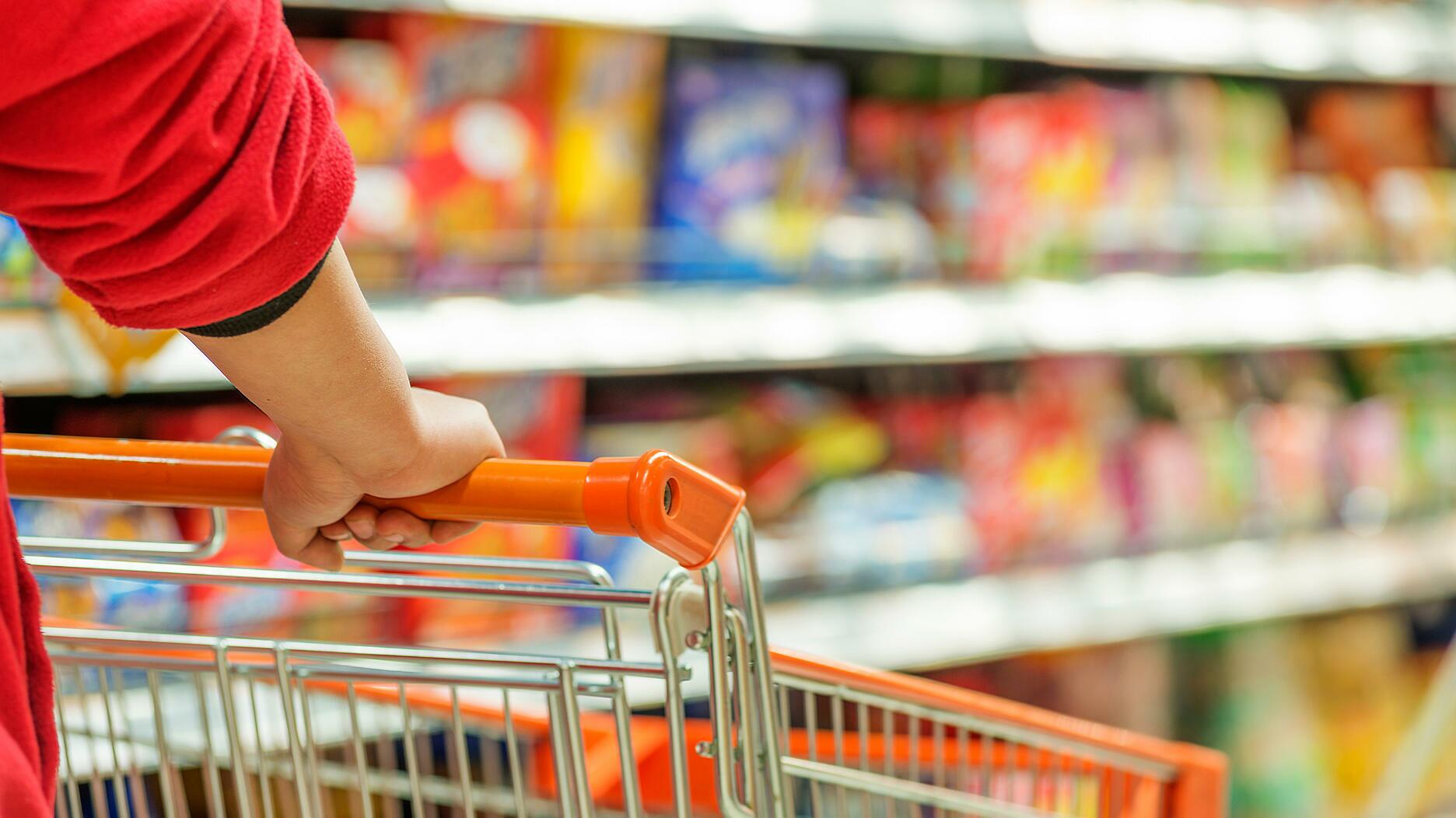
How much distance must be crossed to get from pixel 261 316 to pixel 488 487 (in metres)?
0.17

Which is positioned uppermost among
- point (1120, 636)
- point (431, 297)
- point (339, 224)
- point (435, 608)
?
point (431, 297)

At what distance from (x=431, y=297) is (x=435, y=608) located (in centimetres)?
39

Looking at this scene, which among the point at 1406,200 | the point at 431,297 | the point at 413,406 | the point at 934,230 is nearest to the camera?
the point at 413,406

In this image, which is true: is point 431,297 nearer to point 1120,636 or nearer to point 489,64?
point 489,64

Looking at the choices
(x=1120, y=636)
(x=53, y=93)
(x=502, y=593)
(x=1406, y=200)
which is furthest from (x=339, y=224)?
(x=1406, y=200)

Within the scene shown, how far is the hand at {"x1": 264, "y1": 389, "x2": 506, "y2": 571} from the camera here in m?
0.62

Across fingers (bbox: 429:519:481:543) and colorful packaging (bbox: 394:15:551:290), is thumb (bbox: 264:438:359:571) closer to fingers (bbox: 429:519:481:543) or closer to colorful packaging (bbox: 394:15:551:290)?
fingers (bbox: 429:519:481:543)

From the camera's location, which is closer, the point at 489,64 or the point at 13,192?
the point at 13,192

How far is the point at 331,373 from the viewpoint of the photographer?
562 mm

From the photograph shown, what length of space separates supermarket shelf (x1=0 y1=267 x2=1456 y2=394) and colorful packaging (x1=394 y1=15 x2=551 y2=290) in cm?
7

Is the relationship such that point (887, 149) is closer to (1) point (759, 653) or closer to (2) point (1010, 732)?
(2) point (1010, 732)

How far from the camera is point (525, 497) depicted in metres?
0.64

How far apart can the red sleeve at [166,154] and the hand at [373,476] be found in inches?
5.2

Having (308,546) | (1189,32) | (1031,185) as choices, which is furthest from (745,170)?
(308,546)
